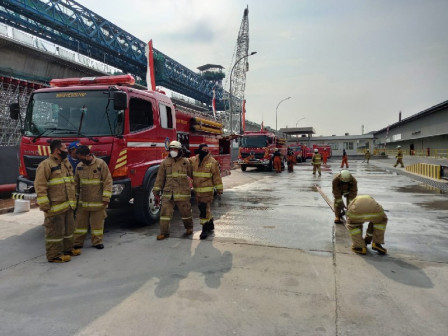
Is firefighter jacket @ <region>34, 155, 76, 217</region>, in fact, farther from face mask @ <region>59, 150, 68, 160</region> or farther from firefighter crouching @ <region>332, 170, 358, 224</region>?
firefighter crouching @ <region>332, 170, 358, 224</region>

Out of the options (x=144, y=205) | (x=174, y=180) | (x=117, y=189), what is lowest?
(x=144, y=205)

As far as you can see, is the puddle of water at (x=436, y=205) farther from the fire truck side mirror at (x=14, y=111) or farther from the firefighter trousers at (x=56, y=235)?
the fire truck side mirror at (x=14, y=111)

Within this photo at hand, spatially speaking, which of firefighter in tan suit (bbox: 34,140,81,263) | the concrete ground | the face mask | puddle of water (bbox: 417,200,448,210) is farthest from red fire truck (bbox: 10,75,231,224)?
puddle of water (bbox: 417,200,448,210)

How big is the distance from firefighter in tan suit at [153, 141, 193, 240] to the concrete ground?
0.42 m

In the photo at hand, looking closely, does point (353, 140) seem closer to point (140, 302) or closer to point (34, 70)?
point (34, 70)

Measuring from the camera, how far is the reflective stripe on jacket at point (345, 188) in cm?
598

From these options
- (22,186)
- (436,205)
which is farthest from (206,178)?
(436,205)

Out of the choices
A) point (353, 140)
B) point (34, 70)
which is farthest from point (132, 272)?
point (353, 140)

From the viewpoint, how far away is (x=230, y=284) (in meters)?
3.54

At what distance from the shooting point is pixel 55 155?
4391mm

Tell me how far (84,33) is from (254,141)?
30.1 m

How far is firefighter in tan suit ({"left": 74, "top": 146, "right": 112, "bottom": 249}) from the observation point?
4781 mm

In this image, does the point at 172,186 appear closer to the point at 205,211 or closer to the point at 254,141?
the point at 205,211

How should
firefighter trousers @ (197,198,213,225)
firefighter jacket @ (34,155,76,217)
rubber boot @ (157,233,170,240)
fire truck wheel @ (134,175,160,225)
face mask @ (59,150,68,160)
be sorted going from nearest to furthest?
1. firefighter jacket @ (34,155,76,217)
2. face mask @ (59,150,68,160)
3. rubber boot @ (157,233,170,240)
4. firefighter trousers @ (197,198,213,225)
5. fire truck wheel @ (134,175,160,225)
